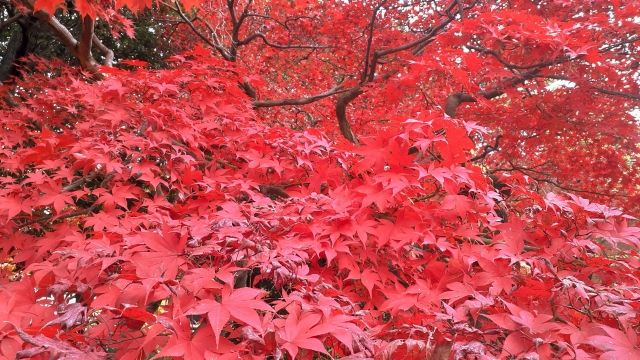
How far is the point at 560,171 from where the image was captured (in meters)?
7.13

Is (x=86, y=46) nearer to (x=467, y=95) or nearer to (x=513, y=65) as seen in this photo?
(x=467, y=95)

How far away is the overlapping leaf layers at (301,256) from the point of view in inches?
58.6

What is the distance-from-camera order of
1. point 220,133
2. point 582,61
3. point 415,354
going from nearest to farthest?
1. point 415,354
2. point 220,133
3. point 582,61

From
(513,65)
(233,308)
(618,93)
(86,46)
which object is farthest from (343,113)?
(233,308)

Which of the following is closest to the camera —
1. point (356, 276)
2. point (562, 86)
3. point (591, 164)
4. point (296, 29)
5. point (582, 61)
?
point (356, 276)

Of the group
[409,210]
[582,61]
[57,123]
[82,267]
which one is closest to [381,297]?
[409,210]

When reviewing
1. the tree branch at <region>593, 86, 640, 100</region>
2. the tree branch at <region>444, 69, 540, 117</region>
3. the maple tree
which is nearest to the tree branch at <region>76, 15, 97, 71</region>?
the maple tree

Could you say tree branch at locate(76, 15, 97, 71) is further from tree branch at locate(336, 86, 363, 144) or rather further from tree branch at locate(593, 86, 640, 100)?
tree branch at locate(593, 86, 640, 100)

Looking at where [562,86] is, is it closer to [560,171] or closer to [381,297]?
[560,171]

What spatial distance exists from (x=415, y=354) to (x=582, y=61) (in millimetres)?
4585

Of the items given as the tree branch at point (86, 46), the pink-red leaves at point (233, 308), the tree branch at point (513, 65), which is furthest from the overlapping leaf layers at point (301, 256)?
the tree branch at point (86, 46)

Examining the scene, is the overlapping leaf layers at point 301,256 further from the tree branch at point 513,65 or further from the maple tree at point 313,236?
the tree branch at point 513,65

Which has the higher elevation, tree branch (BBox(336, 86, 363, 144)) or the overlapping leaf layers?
tree branch (BBox(336, 86, 363, 144))

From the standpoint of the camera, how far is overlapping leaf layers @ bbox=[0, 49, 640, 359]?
58.6 inches
